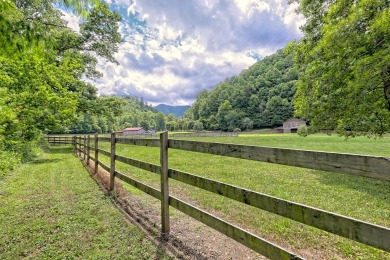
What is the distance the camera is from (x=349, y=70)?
7.22 m

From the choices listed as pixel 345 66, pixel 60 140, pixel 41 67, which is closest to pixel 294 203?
pixel 345 66

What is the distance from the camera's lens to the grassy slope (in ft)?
10.6

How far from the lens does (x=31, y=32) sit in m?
2.88

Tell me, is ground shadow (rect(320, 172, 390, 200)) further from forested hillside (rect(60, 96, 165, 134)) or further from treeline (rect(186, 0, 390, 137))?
forested hillside (rect(60, 96, 165, 134))

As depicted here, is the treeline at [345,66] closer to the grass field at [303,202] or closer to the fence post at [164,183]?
the grass field at [303,202]

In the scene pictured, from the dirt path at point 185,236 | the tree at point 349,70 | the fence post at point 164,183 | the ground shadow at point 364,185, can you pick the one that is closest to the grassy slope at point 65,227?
the dirt path at point 185,236

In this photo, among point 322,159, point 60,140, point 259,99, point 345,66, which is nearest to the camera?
point 322,159

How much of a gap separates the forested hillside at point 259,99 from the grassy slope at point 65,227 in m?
89.1

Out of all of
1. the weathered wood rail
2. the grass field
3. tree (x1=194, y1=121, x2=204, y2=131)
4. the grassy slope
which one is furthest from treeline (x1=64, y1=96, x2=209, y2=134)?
the grass field

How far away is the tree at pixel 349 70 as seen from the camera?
630 centimetres

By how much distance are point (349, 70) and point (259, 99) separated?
324 ft

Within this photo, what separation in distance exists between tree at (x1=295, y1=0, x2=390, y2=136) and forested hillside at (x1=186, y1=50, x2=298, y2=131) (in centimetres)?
8298

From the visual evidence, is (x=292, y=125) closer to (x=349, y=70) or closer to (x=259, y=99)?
(x=259, y=99)

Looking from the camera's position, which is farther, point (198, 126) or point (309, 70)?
point (198, 126)
